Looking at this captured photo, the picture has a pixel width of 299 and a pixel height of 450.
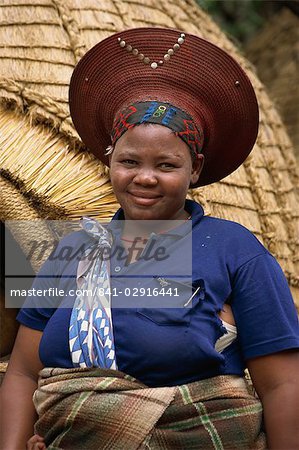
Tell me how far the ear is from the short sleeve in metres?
0.28

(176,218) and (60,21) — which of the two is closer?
(176,218)

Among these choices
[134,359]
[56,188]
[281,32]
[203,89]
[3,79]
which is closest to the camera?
[134,359]

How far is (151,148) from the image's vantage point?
1868 millimetres

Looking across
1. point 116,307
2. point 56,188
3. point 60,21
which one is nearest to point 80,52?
point 60,21

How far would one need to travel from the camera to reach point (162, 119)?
189cm

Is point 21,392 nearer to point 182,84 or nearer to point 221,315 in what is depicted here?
point 221,315

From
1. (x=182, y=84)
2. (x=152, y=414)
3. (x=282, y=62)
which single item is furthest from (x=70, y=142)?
(x=282, y=62)

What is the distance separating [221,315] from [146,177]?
36 cm

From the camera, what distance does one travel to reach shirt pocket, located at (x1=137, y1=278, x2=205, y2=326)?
1.79m

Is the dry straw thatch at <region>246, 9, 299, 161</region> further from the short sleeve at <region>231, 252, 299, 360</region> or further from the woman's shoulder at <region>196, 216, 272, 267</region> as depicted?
the short sleeve at <region>231, 252, 299, 360</region>

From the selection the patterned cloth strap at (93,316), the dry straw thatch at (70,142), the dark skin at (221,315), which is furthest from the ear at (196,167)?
the dry straw thatch at (70,142)

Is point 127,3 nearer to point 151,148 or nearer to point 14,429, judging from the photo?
point 151,148

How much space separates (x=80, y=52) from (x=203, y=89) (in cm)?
91

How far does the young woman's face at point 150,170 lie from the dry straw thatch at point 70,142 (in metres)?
0.49
